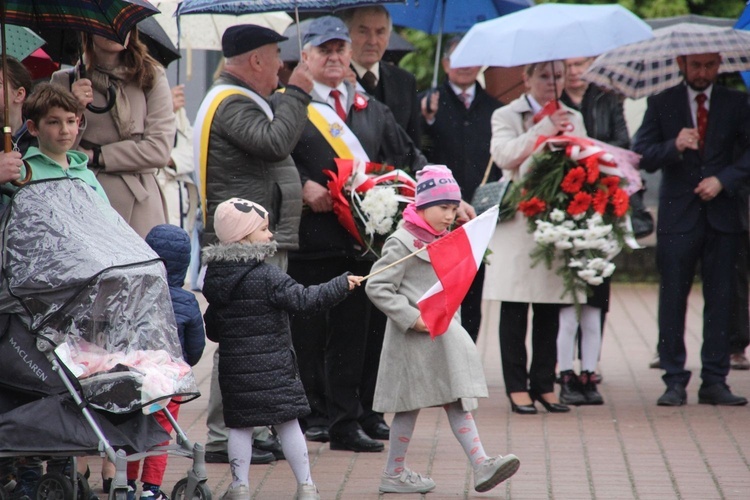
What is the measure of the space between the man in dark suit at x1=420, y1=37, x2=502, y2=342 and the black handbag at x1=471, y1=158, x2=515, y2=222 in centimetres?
58

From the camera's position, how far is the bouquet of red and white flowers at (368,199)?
6953 mm

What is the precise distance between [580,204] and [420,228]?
227cm

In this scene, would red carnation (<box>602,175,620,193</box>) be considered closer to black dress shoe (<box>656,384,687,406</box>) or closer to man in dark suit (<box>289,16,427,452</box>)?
black dress shoe (<box>656,384,687,406</box>)

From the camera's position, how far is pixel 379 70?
8156mm

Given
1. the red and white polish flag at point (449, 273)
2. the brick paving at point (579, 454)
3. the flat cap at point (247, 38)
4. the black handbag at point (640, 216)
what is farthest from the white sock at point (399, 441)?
the black handbag at point (640, 216)

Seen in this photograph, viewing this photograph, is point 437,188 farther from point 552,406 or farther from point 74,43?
point 552,406

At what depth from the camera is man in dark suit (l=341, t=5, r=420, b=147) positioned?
26.0 feet

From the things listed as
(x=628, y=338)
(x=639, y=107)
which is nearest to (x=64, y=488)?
(x=628, y=338)

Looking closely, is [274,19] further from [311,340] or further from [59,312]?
[59,312]

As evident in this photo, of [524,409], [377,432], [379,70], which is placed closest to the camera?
[377,432]

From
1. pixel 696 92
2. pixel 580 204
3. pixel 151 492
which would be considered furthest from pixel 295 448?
pixel 696 92

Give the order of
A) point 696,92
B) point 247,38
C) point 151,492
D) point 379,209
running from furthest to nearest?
point 696,92 < point 379,209 < point 247,38 < point 151,492

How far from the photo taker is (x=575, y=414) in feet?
27.6

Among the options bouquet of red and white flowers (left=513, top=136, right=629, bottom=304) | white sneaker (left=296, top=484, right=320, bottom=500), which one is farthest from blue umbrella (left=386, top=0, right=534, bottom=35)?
white sneaker (left=296, top=484, right=320, bottom=500)
